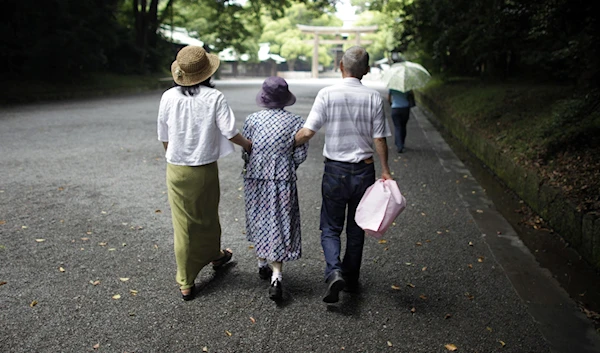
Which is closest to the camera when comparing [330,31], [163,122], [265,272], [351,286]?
[163,122]

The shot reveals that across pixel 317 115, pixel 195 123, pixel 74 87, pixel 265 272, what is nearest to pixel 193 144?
pixel 195 123

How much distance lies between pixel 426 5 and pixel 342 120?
588 inches

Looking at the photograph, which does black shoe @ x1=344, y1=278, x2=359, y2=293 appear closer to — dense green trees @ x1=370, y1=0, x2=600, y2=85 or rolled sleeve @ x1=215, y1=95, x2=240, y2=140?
rolled sleeve @ x1=215, y1=95, x2=240, y2=140

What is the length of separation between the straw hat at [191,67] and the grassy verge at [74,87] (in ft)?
48.7

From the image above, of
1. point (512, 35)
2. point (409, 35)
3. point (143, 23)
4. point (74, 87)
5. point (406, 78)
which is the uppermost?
point (143, 23)

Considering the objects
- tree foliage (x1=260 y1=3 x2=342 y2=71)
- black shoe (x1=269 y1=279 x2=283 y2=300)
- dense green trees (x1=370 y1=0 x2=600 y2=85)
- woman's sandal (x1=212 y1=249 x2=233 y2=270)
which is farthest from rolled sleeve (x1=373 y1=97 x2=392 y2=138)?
tree foliage (x1=260 y1=3 x2=342 y2=71)

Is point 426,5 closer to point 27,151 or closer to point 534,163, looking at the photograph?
point 534,163

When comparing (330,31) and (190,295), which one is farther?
(330,31)

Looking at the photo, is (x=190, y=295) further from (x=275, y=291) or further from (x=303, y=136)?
(x=303, y=136)

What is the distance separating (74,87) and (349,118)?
19331mm

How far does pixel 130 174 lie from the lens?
7.37 metres

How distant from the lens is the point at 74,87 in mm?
20281

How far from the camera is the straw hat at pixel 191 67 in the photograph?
3.46 metres

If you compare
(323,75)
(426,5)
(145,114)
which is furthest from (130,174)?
(323,75)
